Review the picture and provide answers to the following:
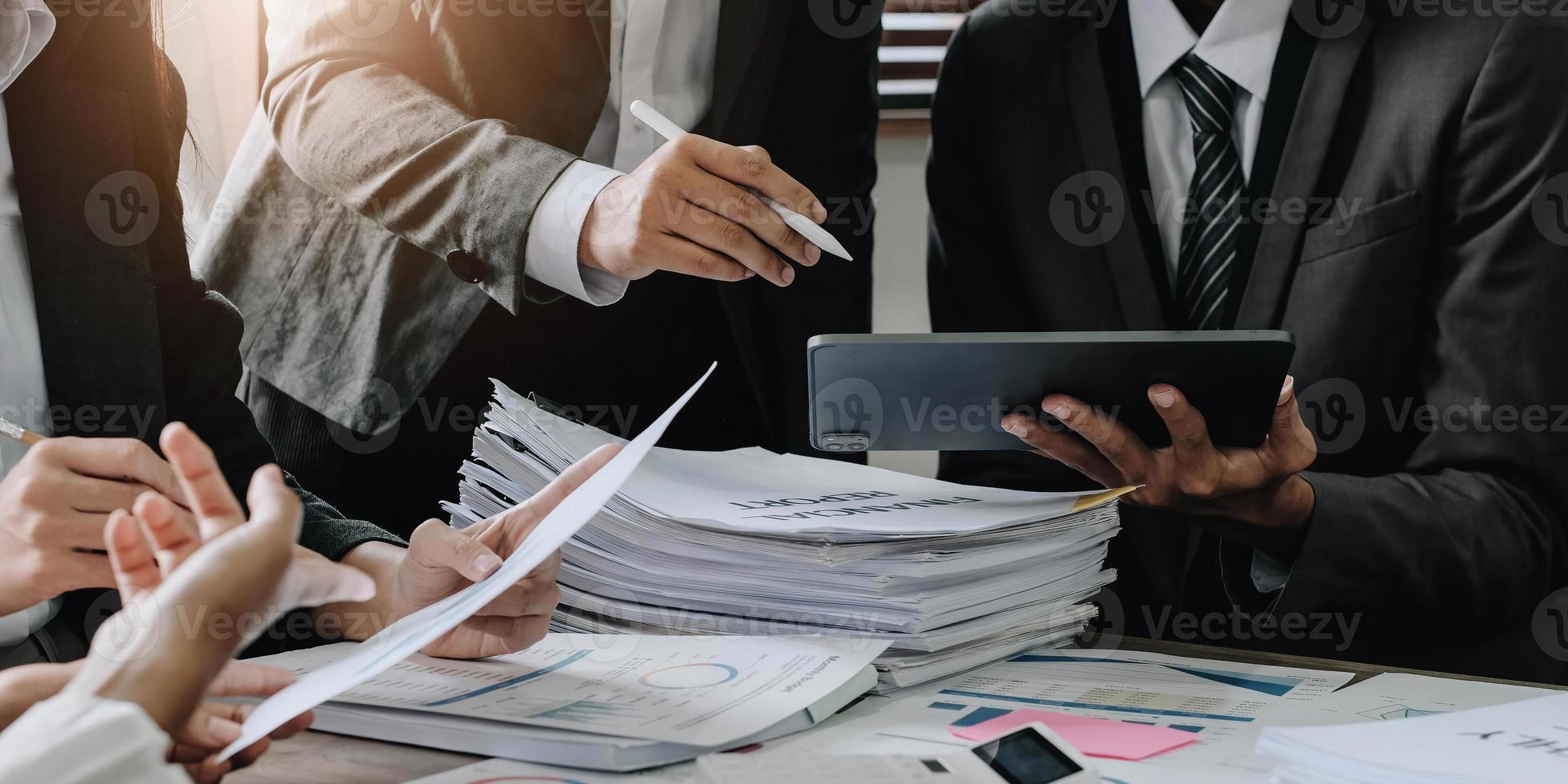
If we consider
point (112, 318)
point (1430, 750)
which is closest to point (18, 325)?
→ point (112, 318)

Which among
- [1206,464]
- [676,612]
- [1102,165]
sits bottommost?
[676,612]

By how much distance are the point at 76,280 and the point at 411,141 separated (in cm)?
32

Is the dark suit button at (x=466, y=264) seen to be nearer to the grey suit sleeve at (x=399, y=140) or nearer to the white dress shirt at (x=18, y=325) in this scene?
the grey suit sleeve at (x=399, y=140)

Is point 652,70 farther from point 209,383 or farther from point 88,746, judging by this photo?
point 88,746

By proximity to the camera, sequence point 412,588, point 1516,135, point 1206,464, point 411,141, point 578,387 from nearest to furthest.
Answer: point 412,588, point 1206,464, point 411,141, point 1516,135, point 578,387

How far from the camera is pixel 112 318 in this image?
32.2 inches

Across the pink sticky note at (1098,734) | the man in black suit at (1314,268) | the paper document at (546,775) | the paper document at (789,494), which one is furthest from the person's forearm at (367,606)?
the man in black suit at (1314,268)

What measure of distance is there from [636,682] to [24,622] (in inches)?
17.7

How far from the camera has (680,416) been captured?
1380 millimetres

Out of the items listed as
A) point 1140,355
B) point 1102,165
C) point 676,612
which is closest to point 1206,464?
point 1140,355

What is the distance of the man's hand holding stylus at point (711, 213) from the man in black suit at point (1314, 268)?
0.29 m

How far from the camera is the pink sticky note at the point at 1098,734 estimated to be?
1.82 feet

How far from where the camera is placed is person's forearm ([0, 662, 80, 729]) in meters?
0.49

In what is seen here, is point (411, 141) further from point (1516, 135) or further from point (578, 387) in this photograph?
point (1516, 135)
